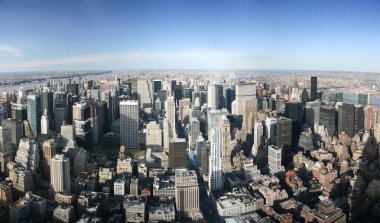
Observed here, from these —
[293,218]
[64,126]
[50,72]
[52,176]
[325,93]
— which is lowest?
[293,218]

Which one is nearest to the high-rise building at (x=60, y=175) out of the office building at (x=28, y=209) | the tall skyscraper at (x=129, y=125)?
the office building at (x=28, y=209)

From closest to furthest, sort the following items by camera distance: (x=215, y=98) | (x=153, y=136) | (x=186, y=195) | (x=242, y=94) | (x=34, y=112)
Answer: (x=186, y=195), (x=34, y=112), (x=153, y=136), (x=242, y=94), (x=215, y=98)

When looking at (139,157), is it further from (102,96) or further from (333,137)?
(333,137)

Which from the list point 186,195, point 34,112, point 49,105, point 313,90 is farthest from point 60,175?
point 313,90

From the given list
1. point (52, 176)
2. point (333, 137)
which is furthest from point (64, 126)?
point (333, 137)

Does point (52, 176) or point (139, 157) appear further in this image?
point (139, 157)

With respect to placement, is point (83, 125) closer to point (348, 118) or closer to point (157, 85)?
point (157, 85)

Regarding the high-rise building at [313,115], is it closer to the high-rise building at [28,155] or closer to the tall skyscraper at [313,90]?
the tall skyscraper at [313,90]
